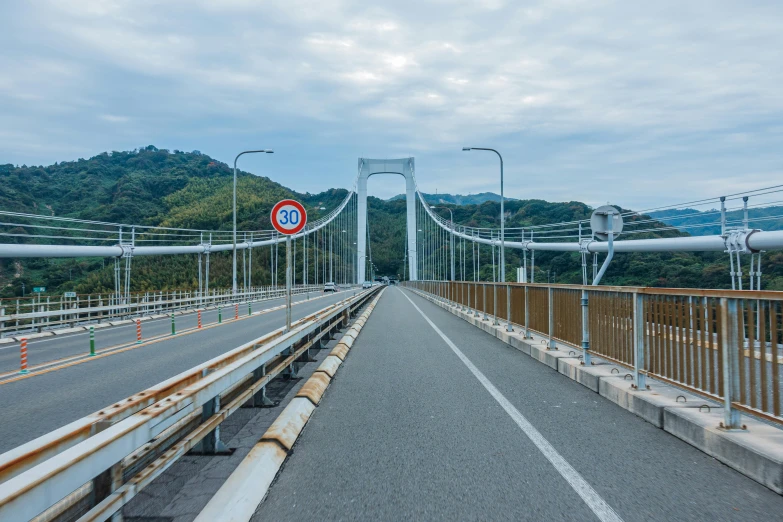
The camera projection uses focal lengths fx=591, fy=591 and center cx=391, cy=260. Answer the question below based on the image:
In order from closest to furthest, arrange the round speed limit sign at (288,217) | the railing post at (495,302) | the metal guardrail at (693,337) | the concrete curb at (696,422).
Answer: the concrete curb at (696,422)
the metal guardrail at (693,337)
the round speed limit sign at (288,217)
the railing post at (495,302)

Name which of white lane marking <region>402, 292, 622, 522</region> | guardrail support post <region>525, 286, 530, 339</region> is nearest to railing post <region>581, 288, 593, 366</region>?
white lane marking <region>402, 292, 622, 522</region>

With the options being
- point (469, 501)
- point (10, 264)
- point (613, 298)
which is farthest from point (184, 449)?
point (10, 264)

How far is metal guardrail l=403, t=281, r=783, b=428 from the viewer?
453cm

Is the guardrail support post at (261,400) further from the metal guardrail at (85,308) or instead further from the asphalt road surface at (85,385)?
the metal guardrail at (85,308)

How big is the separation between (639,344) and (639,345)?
11 millimetres

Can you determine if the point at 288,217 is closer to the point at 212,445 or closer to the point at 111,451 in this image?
the point at 212,445

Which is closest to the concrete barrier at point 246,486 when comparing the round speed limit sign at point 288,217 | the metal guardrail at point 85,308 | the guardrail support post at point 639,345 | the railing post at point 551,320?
the guardrail support post at point 639,345

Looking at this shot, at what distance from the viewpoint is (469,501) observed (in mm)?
3840

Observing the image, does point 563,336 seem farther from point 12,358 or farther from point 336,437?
point 12,358

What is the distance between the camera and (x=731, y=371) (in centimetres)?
479

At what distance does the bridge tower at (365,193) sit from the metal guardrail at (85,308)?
187 ft

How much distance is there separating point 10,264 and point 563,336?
159 feet

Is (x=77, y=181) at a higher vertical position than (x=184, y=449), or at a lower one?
higher

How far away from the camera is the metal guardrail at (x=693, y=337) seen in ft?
14.9
